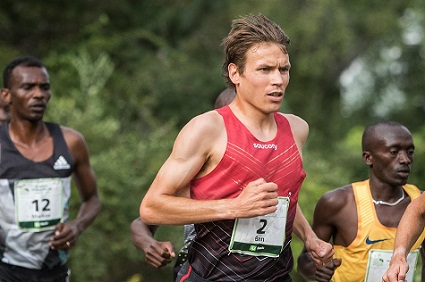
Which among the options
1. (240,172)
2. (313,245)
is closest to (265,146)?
(240,172)

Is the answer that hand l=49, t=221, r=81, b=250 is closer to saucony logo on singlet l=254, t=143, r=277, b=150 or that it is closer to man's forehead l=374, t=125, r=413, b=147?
saucony logo on singlet l=254, t=143, r=277, b=150

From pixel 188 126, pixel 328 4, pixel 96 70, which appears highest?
pixel 328 4

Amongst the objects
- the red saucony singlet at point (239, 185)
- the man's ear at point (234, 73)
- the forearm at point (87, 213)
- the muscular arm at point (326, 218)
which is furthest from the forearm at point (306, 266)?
the forearm at point (87, 213)

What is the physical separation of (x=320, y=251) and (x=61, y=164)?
217 centimetres

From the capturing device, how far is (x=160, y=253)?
4945 mm

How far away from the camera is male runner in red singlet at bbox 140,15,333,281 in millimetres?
4465

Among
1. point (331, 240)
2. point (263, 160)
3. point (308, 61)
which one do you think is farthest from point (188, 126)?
point (308, 61)

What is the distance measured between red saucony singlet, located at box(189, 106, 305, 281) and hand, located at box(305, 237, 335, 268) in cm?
19

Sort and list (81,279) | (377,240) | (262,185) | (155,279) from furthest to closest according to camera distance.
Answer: (155,279), (81,279), (377,240), (262,185)

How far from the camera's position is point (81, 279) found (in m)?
10.5

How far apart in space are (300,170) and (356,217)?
3.54ft

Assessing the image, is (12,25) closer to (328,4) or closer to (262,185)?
(328,4)

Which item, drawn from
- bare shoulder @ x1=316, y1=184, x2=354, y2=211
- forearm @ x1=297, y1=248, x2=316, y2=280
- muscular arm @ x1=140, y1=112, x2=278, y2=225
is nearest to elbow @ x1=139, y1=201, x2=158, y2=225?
muscular arm @ x1=140, y1=112, x2=278, y2=225

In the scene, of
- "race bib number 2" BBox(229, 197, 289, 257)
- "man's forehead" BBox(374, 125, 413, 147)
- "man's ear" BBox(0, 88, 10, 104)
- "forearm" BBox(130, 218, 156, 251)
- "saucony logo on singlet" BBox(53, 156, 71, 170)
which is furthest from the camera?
"man's ear" BBox(0, 88, 10, 104)
